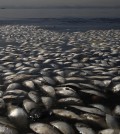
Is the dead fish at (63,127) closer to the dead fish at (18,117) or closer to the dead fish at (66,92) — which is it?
the dead fish at (18,117)

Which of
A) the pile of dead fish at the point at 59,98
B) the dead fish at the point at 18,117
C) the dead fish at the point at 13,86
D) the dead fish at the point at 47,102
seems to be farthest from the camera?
the dead fish at the point at 13,86

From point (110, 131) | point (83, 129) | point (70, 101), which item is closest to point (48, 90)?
point (70, 101)

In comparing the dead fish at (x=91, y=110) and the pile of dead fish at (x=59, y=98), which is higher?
the dead fish at (x=91, y=110)

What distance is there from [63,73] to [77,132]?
10.5 feet

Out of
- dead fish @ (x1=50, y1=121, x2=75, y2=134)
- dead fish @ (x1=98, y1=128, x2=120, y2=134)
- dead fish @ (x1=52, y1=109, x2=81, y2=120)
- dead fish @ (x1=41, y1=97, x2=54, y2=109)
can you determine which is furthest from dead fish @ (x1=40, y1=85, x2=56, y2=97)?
dead fish @ (x1=98, y1=128, x2=120, y2=134)

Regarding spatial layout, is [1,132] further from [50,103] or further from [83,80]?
[83,80]

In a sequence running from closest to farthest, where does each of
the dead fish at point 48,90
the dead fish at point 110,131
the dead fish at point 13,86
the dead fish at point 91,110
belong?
the dead fish at point 110,131 < the dead fish at point 91,110 < the dead fish at point 48,90 < the dead fish at point 13,86

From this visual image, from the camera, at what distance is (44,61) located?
9.16 meters

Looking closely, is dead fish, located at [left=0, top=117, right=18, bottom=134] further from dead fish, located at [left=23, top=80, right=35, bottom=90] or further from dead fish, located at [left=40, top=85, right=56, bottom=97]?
dead fish, located at [left=23, top=80, right=35, bottom=90]

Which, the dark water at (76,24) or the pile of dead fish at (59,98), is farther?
the dark water at (76,24)

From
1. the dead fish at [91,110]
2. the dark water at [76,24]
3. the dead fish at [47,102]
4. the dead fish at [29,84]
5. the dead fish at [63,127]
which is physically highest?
the dead fish at [91,110]

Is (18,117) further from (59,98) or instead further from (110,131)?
(110,131)

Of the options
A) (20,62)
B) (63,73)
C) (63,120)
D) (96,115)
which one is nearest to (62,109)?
(63,120)

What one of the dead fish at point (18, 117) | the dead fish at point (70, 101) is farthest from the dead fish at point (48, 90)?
the dead fish at point (18, 117)
